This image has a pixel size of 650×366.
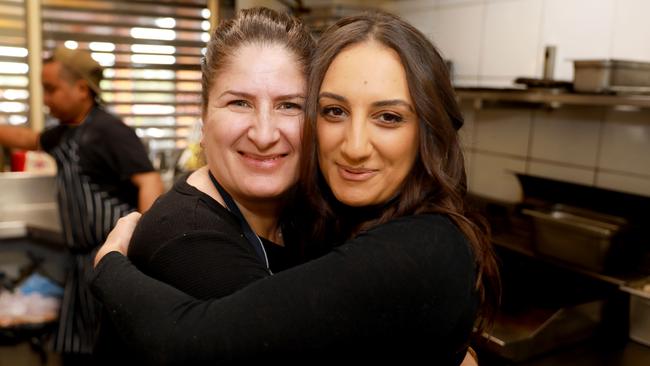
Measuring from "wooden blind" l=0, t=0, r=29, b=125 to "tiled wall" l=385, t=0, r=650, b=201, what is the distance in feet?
6.61

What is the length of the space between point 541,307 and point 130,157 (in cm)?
148

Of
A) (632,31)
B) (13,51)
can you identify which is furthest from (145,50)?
(632,31)

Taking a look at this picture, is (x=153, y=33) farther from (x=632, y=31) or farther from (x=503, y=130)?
(x=632, y=31)

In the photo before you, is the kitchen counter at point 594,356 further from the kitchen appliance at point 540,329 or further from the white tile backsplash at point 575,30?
the white tile backsplash at point 575,30

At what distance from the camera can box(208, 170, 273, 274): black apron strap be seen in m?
0.91

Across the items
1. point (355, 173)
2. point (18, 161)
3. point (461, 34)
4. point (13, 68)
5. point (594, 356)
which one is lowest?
point (594, 356)

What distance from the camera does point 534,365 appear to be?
1.43 metres

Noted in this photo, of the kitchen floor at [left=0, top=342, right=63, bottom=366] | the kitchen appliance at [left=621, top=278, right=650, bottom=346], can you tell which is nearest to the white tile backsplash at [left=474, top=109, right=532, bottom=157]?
the kitchen appliance at [left=621, top=278, right=650, bottom=346]

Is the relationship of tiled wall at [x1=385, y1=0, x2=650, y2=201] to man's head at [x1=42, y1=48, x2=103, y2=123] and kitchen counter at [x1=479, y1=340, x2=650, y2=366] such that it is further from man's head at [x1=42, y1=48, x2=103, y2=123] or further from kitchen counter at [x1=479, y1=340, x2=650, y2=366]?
man's head at [x1=42, y1=48, x2=103, y2=123]

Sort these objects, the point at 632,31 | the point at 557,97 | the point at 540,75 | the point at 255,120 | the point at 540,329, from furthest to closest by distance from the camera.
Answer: the point at 540,75
the point at 632,31
the point at 557,97
the point at 540,329
the point at 255,120

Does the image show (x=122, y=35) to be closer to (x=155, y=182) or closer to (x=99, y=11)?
(x=99, y=11)

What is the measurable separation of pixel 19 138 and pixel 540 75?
230 cm

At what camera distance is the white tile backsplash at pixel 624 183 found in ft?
6.28

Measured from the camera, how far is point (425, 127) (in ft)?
2.86
